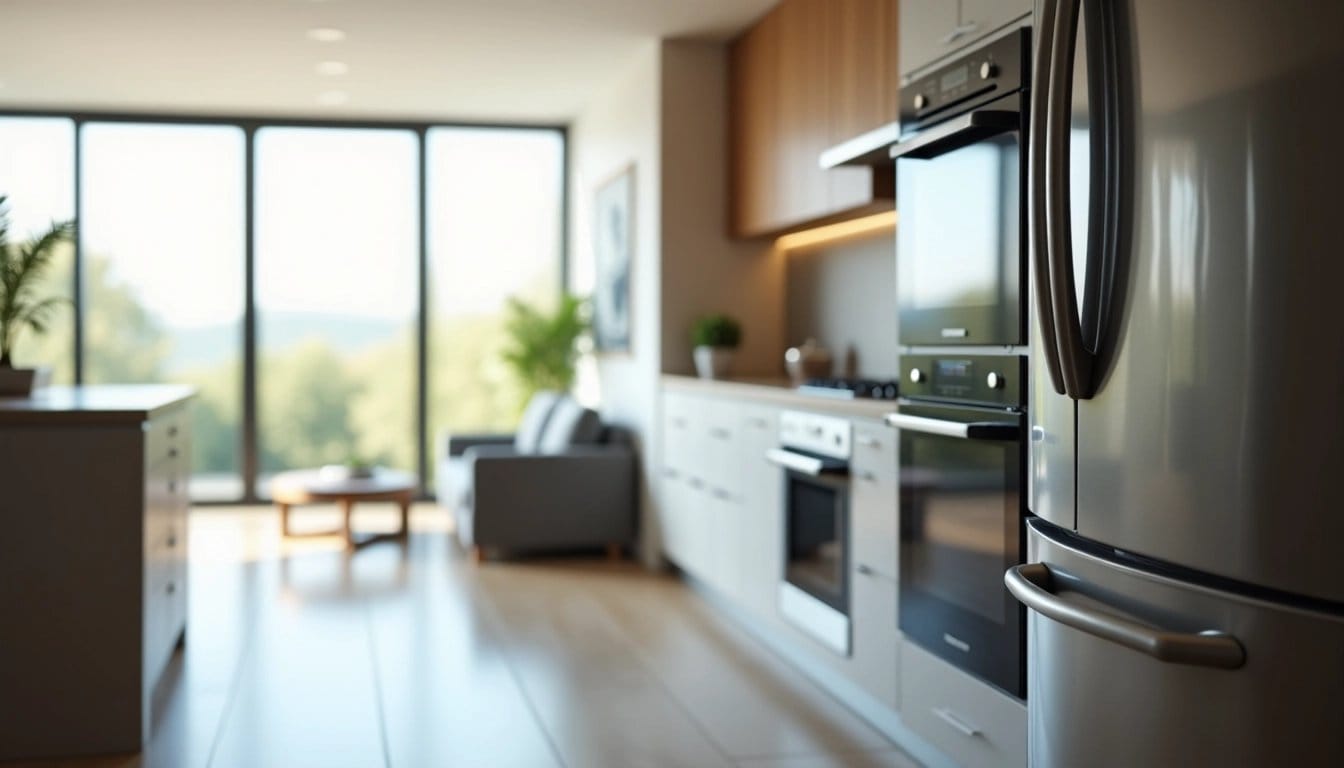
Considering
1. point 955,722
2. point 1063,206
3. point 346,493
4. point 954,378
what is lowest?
point 955,722

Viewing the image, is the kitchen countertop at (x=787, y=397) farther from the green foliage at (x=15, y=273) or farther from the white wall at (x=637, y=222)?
the green foliage at (x=15, y=273)

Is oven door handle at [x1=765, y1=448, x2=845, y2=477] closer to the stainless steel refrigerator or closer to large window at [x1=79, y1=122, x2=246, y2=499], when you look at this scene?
the stainless steel refrigerator

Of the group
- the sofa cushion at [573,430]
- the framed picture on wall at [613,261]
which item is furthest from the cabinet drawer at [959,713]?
the framed picture on wall at [613,261]

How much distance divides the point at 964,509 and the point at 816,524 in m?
1.10

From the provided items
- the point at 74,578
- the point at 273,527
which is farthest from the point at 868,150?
the point at 273,527

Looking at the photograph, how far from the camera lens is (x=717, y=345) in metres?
5.64

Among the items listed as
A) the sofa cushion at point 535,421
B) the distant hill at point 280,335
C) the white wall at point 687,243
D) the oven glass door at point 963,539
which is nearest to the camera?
the oven glass door at point 963,539

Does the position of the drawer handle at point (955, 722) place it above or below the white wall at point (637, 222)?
below

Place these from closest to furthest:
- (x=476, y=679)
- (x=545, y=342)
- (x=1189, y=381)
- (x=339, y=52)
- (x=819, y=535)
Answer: (x=1189, y=381) < (x=819, y=535) < (x=476, y=679) < (x=339, y=52) < (x=545, y=342)

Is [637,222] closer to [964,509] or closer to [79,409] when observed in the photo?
[79,409]

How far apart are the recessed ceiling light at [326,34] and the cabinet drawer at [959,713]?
396cm

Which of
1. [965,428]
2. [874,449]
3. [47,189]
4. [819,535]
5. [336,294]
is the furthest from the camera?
[336,294]

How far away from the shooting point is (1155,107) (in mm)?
1624

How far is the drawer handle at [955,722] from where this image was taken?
9.32ft
